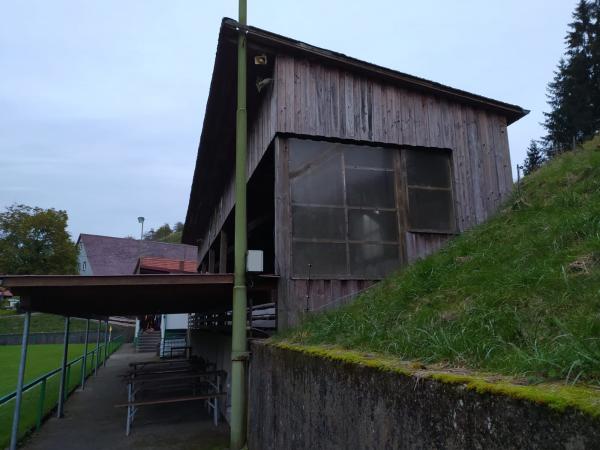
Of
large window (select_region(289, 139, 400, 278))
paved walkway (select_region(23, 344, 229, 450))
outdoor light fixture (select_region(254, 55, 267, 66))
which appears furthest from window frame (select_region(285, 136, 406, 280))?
paved walkway (select_region(23, 344, 229, 450))

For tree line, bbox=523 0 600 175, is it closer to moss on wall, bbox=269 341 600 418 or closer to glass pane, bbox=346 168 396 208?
glass pane, bbox=346 168 396 208

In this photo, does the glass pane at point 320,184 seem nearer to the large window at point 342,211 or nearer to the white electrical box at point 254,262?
the large window at point 342,211

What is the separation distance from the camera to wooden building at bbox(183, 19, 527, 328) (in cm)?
742

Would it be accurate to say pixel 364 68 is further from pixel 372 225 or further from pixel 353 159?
pixel 372 225

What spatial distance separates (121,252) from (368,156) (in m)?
47.5

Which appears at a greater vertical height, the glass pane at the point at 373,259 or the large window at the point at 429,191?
the large window at the point at 429,191

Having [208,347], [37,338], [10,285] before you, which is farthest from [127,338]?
[10,285]

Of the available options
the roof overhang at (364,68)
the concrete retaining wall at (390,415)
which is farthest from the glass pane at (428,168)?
the concrete retaining wall at (390,415)

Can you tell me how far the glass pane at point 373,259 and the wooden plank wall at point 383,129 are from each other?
231mm

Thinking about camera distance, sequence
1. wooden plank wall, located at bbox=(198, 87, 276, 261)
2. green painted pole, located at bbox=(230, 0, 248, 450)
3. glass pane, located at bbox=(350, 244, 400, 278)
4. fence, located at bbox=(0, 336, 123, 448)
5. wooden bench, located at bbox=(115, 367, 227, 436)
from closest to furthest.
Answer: green painted pole, located at bbox=(230, 0, 248, 450) → glass pane, located at bbox=(350, 244, 400, 278) → wooden plank wall, located at bbox=(198, 87, 276, 261) → fence, located at bbox=(0, 336, 123, 448) → wooden bench, located at bbox=(115, 367, 227, 436)

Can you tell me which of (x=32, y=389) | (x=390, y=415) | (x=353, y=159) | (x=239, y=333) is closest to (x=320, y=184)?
(x=353, y=159)

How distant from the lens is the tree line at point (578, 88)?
91.5 feet

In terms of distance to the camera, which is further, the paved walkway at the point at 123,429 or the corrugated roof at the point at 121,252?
the corrugated roof at the point at 121,252

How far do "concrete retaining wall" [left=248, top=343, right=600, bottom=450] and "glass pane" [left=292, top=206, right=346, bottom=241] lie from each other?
279 cm
